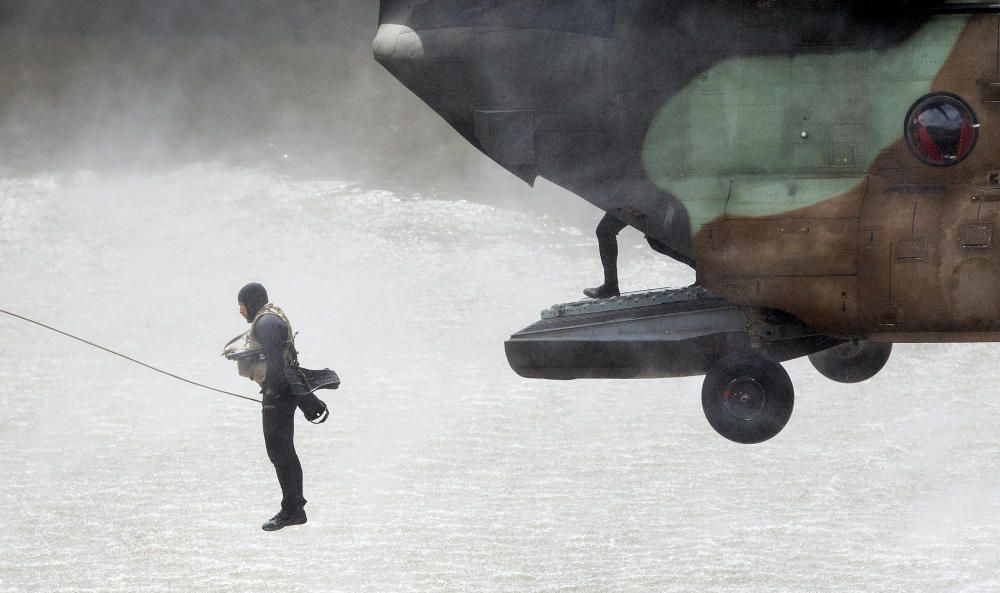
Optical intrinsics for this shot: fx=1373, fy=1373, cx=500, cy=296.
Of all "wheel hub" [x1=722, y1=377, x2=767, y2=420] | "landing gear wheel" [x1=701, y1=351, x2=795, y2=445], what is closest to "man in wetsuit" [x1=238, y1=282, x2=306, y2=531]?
"landing gear wheel" [x1=701, y1=351, x2=795, y2=445]

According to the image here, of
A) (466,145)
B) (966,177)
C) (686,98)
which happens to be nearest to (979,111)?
(966,177)

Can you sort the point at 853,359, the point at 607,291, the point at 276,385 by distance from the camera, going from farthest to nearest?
1. the point at 853,359
2. the point at 607,291
3. the point at 276,385

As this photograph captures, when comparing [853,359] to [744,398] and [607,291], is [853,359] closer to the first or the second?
[744,398]

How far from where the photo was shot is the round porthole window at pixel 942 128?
34.8 feet

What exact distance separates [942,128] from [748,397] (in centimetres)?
258

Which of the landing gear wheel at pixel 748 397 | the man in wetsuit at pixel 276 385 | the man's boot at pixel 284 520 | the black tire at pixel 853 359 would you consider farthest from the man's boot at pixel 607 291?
the man's boot at pixel 284 520

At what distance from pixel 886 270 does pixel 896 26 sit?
189 centimetres

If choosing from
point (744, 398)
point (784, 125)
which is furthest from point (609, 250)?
point (784, 125)

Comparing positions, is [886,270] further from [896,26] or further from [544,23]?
[544,23]

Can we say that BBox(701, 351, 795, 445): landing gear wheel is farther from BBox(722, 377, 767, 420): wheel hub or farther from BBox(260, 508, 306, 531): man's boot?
BBox(260, 508, 306, 531): man's boot

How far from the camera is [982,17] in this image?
10570 mm

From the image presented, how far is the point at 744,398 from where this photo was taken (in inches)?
432

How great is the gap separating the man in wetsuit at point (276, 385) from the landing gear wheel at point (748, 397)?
11.2ft

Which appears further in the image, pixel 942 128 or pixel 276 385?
pixel 276 385
